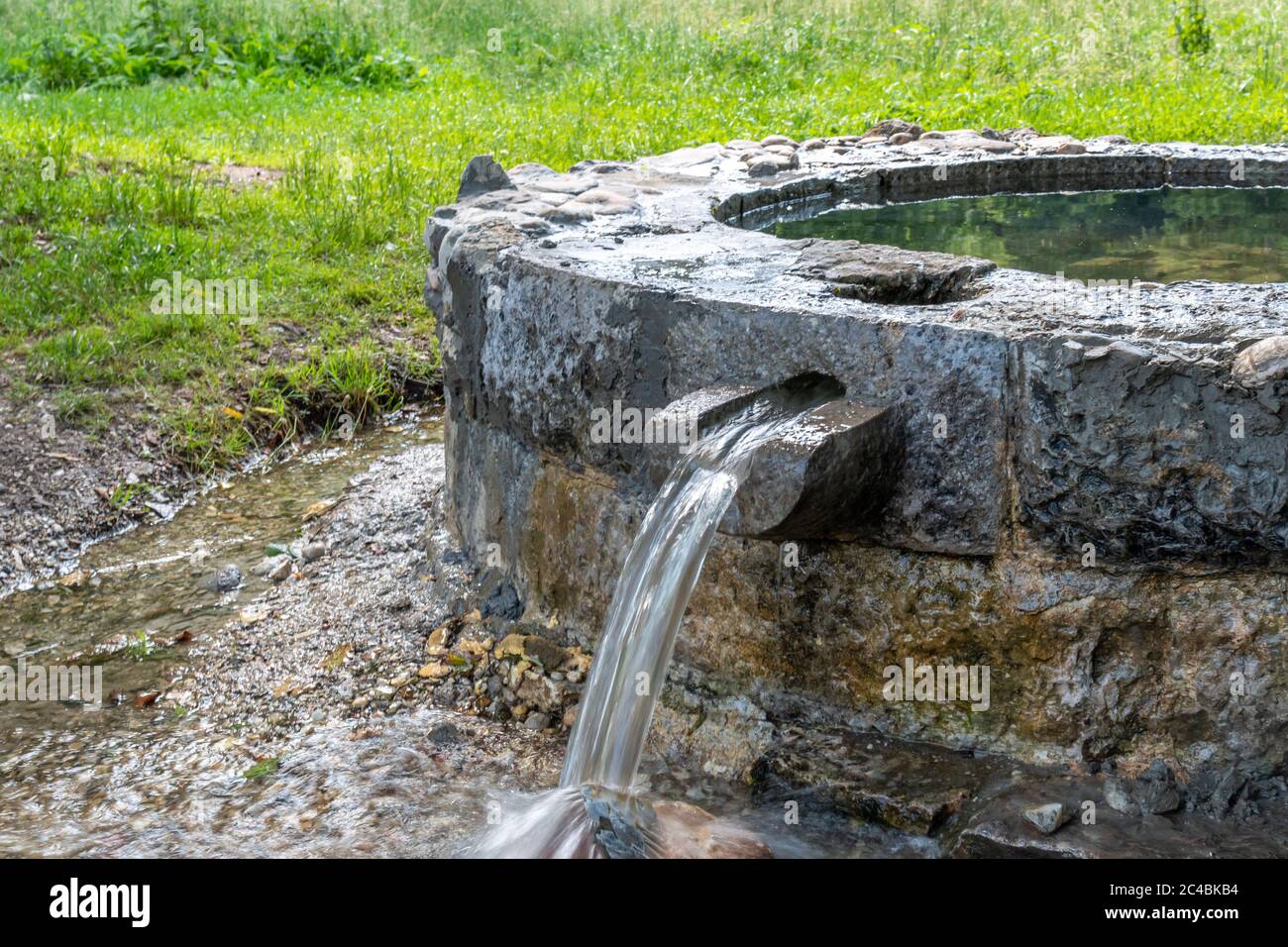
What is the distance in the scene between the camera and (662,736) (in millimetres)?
3191

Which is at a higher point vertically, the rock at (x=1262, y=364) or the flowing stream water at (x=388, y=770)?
the rock at (x=1262, y=364)

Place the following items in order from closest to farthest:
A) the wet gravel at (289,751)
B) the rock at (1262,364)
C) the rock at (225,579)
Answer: the rock at (1262,364), the wet gravel at (289,751), the rock at (225,579)

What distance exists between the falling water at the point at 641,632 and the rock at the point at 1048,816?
77 centimetres

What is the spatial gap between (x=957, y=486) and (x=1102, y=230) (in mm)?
2227

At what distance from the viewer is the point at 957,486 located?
2746 millimetres

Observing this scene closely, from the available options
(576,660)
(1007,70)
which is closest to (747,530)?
(576,660)

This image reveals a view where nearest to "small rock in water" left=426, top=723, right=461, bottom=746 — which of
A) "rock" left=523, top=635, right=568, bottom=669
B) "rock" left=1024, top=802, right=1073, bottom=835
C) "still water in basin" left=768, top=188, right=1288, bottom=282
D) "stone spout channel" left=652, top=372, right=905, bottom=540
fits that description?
"rock" left=523, top=635, right=568, bottom=669

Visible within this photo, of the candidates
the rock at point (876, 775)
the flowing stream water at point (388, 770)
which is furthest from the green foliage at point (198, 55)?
the rock at point (876, 775)

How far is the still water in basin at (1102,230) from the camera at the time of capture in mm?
4137

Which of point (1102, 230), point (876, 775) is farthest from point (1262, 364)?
point (1102, 230)

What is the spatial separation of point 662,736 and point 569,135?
18.6 ft

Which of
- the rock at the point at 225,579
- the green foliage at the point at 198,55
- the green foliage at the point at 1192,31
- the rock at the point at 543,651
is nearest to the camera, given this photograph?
the rock at the point at 543,651

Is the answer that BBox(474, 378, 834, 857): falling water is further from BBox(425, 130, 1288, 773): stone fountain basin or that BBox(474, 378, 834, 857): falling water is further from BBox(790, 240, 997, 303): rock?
BBox(790, 240, 997, 303): rock

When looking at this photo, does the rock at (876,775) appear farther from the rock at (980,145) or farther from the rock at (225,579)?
the rock at (980,145)
